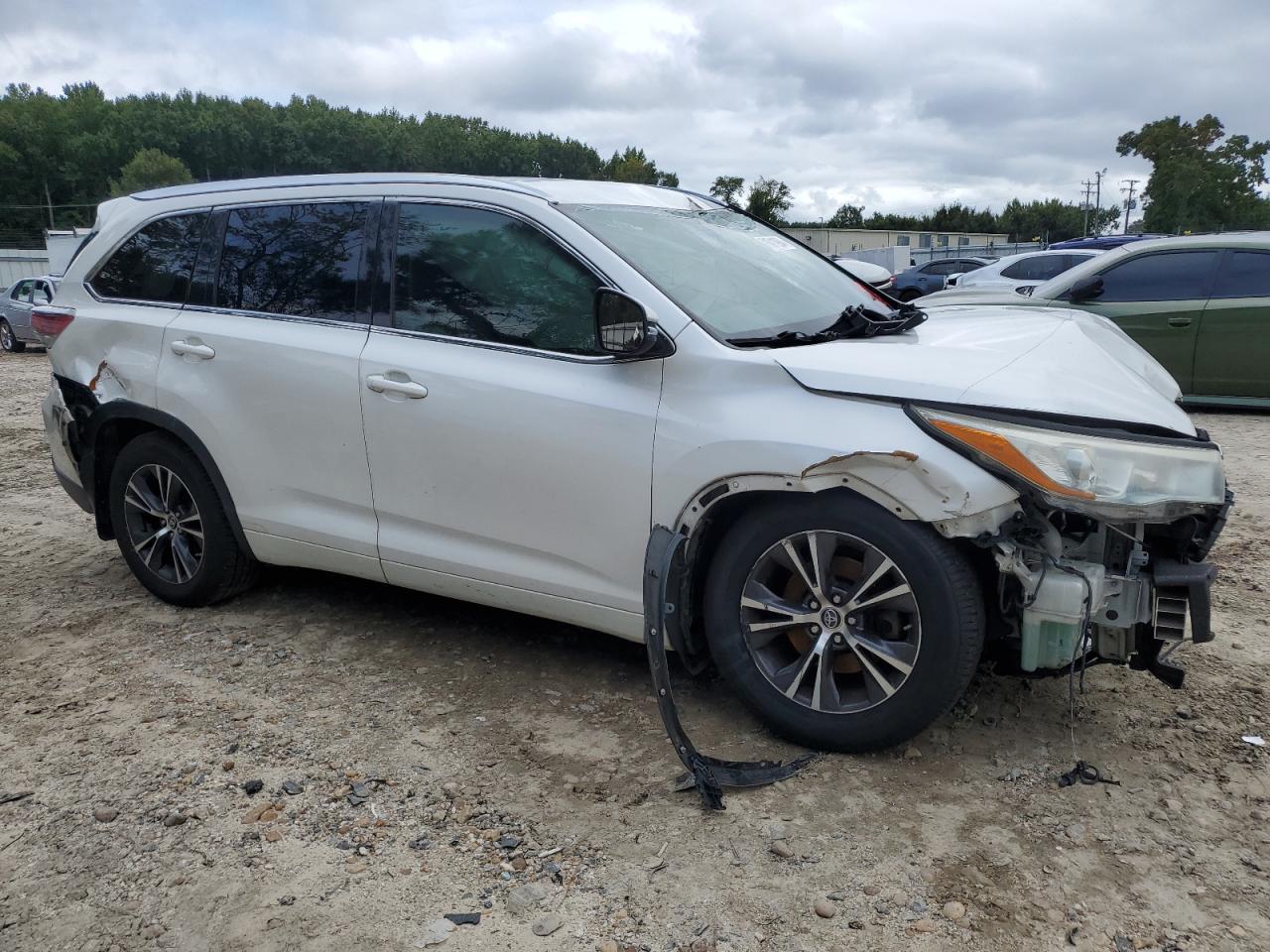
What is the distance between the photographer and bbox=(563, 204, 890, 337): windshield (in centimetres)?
343

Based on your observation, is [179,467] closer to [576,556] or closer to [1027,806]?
[576,556]

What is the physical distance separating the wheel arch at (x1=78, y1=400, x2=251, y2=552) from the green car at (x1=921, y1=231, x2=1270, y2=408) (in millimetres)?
6822

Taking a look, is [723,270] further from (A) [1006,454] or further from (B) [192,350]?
(B) [192,350]

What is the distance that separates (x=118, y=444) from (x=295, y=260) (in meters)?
1.35

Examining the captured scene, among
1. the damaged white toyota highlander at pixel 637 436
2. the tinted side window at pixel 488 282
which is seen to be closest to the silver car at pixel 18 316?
the damaged white toyota highlander at pixel 637 436

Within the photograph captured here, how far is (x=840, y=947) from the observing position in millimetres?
2369

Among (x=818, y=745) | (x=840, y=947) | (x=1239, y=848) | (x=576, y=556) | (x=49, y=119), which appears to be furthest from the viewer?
(x=49, y=119)

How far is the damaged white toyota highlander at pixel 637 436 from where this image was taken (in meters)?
2.86

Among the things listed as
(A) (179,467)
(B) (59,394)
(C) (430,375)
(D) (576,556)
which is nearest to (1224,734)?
(D) (576,556)

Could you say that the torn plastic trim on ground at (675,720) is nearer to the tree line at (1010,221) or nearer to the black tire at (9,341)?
the black tire at (9,341)

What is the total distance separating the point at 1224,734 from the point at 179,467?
13.6ft

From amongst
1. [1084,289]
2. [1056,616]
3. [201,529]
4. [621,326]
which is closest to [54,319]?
[201,529]

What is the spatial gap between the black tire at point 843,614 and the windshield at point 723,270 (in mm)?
687

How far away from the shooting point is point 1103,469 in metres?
2.73
